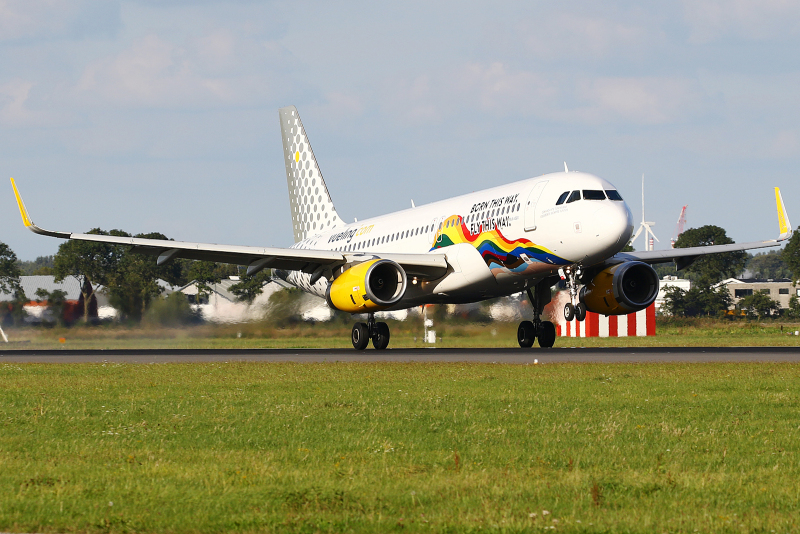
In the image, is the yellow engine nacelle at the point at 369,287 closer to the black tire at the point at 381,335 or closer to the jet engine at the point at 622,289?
the black tire at the point at 381,335

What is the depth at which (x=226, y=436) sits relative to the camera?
36.4 feet

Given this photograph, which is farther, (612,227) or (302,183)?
(302,183)

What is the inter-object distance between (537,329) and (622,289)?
4.12 metres

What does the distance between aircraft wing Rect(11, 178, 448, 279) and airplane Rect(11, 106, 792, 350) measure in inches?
1.6

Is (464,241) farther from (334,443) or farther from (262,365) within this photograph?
(334,443)

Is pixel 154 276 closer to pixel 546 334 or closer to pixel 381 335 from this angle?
pixel 381 335

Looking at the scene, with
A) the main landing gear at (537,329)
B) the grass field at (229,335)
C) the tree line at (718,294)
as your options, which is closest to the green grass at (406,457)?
the main landing gear at (537,329)

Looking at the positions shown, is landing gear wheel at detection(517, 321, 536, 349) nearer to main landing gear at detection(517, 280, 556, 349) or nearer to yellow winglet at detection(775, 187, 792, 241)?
main landing gear at detection(517, 280, 556, 349)

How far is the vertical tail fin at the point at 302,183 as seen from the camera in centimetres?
4647

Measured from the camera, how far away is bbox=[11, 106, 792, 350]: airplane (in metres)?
28.6

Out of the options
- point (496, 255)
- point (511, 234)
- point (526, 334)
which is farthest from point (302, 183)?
point (511, 234)

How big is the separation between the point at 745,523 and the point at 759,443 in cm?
368

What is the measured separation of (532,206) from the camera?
29.6 meters

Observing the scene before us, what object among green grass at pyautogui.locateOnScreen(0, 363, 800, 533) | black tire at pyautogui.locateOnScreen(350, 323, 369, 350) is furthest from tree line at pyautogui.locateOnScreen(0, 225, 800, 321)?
green grass at pyautogui.locateOnScreen(0, 363, 800, 533)
